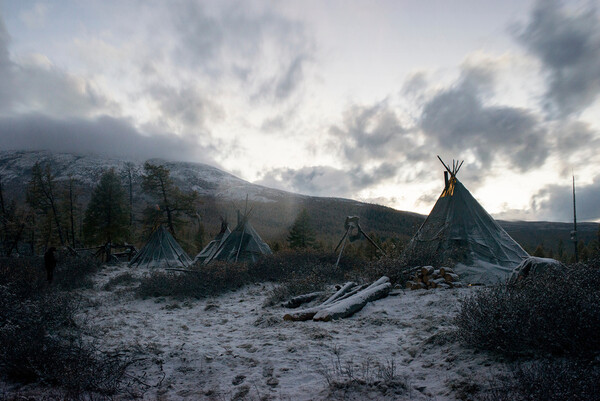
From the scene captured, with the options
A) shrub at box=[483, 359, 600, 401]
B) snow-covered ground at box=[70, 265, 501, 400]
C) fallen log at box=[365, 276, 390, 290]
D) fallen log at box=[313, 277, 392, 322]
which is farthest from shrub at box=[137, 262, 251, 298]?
shrub at box=[483, 359, 600, 401]

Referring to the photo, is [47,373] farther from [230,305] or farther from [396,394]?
[230,305]

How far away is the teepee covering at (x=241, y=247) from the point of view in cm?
1493

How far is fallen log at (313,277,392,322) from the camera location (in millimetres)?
5949

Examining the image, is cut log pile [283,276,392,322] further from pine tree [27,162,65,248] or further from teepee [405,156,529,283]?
pine tree [27,162,65,248]

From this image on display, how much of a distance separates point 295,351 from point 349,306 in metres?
2.12

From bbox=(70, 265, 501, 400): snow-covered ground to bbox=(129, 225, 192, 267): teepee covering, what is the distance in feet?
35.7

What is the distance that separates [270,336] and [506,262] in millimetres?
7563

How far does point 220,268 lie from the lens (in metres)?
10.9

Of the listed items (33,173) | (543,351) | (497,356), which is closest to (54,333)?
(497,356)

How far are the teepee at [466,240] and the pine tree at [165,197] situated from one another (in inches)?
749

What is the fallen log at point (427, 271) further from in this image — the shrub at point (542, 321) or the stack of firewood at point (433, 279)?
the shrub at point (542, 321)

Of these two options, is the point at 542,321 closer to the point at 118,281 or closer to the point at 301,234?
the point at 118,281

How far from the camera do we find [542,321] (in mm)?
3014

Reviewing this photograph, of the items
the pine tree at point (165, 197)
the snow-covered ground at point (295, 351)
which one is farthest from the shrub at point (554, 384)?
the pine tree at point (165, 197)
